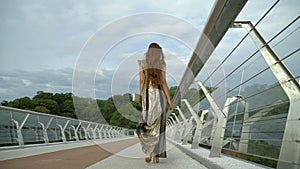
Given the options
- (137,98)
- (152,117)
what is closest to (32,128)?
(137,98)

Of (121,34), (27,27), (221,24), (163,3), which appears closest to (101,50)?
(121,34)

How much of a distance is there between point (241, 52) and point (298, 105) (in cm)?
202

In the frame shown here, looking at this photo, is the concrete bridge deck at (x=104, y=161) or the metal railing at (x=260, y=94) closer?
the metal railing at (x=260, y=94)

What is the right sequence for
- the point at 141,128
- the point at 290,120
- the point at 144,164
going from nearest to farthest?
the point at 290,120, the point at 144,164, the point at 141,128

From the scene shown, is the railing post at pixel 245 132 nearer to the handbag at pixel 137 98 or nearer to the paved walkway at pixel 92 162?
the paved walkway at pixel 92 162

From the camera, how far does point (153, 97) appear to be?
5832 mm

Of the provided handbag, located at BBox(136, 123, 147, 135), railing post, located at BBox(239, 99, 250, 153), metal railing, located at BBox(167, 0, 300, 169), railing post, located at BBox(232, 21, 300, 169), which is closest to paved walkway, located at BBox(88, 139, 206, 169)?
handbag, located at BBox(136, 123, 147, 135)

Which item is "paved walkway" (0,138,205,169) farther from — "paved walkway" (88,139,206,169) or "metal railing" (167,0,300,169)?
"metal railing" (167,0,300,169)

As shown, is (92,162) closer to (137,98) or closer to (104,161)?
(104,161)

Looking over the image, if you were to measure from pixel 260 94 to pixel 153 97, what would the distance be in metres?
2.60

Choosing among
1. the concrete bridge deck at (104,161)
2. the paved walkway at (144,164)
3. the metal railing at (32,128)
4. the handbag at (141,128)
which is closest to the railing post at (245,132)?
the concrete bridge deck at (104,161)

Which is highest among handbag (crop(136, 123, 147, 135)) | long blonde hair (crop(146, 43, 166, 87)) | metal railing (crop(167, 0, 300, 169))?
long blonde hair (crop(146, 43, 166, 87))

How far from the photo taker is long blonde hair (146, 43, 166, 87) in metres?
5.79

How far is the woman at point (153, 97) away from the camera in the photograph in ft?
19.0
